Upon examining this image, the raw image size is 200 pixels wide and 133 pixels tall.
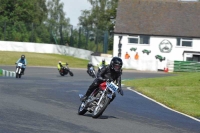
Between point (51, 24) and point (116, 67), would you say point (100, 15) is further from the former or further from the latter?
point (116, 67)

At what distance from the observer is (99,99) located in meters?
14.5

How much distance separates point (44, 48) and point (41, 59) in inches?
274

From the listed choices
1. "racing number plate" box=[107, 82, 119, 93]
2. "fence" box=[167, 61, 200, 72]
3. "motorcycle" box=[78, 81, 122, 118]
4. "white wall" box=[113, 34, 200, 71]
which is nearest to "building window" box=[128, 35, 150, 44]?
"white wall" box=[113, 34, 200, 71]

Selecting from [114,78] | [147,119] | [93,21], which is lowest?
[147,119]

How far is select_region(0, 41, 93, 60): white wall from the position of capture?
68188 millimetres

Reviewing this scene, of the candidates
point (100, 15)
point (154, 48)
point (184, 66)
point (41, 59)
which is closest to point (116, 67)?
point (184, 66)

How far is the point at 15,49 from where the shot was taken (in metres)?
68.6

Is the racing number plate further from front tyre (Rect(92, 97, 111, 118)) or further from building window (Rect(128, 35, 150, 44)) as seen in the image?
building window (Rect(128, 35, 150, 44))

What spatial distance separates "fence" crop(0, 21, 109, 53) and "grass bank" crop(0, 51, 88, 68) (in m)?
2.37

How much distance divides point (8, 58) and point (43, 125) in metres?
51.0

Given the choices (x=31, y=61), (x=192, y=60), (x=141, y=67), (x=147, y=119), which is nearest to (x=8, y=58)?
(x=31, y=61)

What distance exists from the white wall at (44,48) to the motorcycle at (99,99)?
172 feet

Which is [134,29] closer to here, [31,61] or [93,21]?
[31,61]

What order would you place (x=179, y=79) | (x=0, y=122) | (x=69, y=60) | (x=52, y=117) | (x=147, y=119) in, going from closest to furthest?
(x=0, y=122) < (x=52, y=117) < (x=147, y=119) < (x=179, y=79) < (x=69, y=60)
